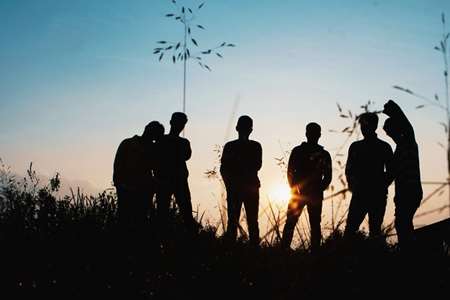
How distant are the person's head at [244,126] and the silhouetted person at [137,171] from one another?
1002 mm

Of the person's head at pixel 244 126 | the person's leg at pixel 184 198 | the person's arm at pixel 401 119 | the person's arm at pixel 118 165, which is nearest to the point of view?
the person's arm at pixel 401 119

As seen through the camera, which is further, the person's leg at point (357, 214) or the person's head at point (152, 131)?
the person's head at point (152, 131)

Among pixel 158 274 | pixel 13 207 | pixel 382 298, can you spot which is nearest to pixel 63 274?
pixel 158 274

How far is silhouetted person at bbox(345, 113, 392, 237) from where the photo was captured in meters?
5.42

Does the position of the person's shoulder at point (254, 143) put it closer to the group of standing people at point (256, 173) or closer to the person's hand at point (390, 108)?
the group of standing people at point (256, 173)

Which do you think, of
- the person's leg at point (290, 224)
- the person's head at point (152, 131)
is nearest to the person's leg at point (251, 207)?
the person's leg at point (290, 224)

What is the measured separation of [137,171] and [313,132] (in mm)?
2165

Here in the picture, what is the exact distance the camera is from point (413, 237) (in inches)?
173

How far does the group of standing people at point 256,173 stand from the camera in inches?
189

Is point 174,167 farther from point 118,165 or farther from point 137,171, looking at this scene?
point 118,165

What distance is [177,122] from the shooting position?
19.2ft

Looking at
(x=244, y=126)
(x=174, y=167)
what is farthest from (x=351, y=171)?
(x=174, y=167)

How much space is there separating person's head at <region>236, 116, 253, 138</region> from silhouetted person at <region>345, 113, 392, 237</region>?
1.28 metres

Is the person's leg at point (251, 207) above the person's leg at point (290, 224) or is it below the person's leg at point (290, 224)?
above
